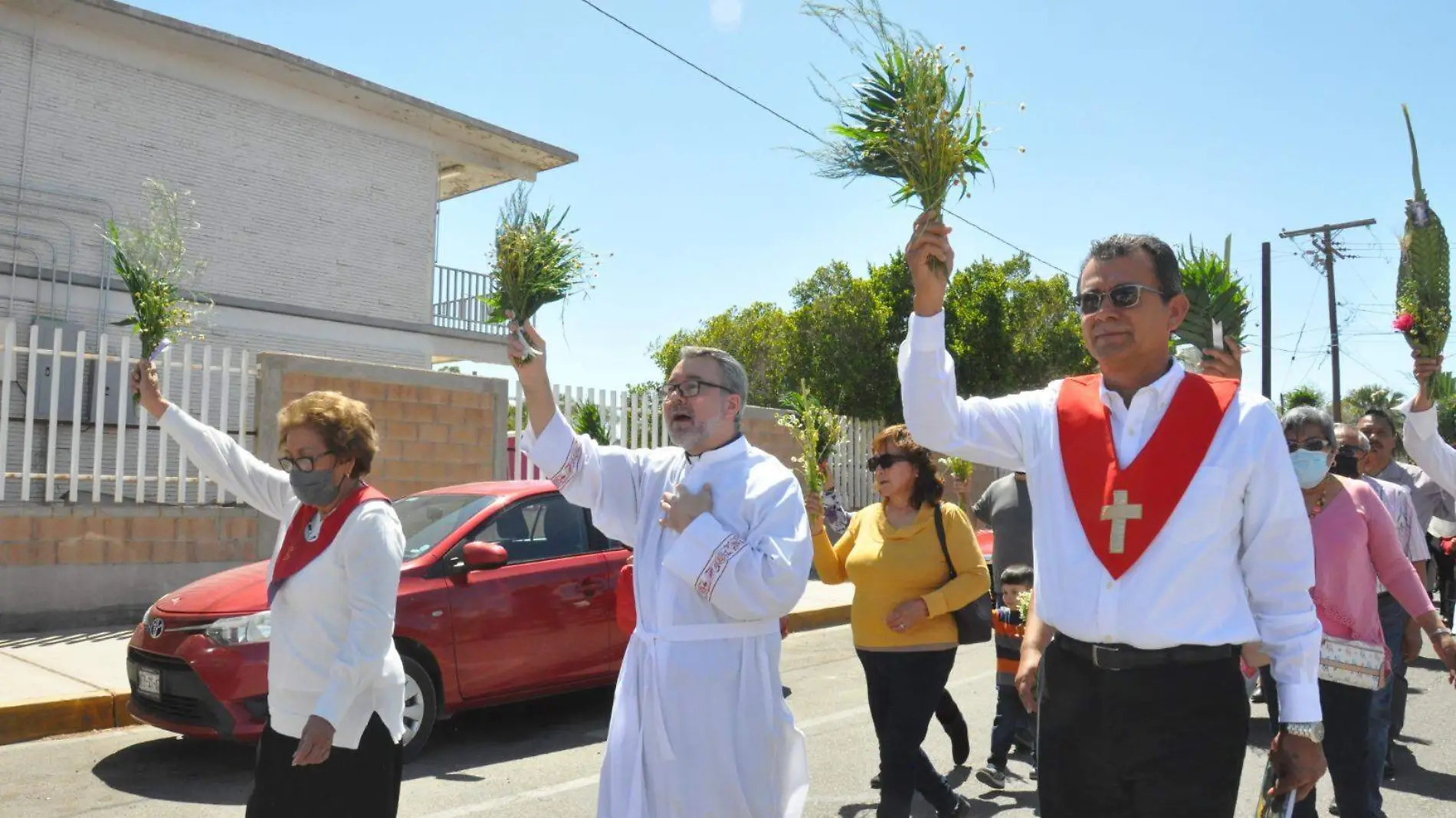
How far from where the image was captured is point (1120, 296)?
293cm

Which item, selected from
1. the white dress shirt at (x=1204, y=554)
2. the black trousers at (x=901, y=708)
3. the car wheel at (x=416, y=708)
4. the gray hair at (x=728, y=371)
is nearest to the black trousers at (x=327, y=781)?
the gray hair at (x=728, y=371)

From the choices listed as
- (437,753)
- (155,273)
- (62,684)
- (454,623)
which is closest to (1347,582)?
(454,623)

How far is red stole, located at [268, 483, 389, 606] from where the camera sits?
3.61 metres

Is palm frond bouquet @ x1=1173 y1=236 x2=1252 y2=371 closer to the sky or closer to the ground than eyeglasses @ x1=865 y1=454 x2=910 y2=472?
closer to the sky

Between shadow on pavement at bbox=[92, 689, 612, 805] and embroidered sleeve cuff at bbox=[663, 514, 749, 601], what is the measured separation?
3.74 meters

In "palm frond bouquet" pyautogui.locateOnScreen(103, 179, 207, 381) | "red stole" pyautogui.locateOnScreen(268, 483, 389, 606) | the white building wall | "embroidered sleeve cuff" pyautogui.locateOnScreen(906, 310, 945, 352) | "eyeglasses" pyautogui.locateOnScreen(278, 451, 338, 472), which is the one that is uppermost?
the white building wall

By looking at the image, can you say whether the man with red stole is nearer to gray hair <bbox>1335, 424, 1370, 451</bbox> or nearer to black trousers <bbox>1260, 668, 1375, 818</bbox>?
black trousers <bbox>1260, 668, 1375, 818</bbox>

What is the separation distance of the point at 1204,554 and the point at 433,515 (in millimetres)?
6054

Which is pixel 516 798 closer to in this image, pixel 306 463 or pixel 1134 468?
pixel 306 463

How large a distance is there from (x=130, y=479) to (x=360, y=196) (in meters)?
11.5

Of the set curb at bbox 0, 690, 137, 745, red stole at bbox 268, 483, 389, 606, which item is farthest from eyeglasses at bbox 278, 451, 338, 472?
curb at bbox 0, 690, 137, 745

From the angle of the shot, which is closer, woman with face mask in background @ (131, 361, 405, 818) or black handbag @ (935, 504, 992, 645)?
woman with face mask in background @ (131, 361, 405, 818)

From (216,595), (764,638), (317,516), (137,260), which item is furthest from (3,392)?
(764,638)

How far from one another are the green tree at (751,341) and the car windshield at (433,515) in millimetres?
30685
